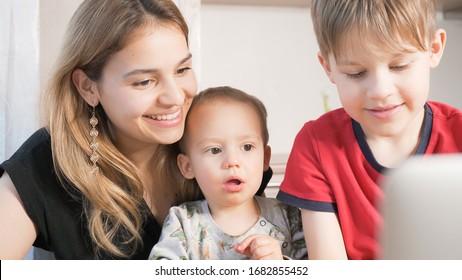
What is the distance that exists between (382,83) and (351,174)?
0.21m

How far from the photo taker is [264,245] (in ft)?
3.80

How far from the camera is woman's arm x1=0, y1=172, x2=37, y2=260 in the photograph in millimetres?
1252

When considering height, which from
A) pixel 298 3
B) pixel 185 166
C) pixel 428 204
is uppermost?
pixel 298 3

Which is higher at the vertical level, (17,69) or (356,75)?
(17,69)

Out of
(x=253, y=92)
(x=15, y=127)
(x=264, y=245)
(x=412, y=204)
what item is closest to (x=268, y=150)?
(x=264, y=245)

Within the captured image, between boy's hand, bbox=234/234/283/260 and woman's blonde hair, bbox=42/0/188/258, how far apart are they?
264 millimetres

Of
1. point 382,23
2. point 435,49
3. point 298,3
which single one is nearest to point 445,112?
point 435,49

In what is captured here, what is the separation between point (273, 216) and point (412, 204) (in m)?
0.93

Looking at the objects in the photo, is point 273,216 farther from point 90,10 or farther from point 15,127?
point 15,127

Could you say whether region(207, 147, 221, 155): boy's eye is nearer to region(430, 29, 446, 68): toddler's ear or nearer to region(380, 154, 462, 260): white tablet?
region(430, 29, 446, 68): toddler's ear

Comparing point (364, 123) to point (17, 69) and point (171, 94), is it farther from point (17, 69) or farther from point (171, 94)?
point (17, 69)

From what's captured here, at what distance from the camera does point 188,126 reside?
131 cm

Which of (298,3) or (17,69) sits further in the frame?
(298,3)

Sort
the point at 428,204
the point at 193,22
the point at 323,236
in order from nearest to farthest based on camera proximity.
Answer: the point at 428,204 → the point at 323,236 → the point at 193,22
